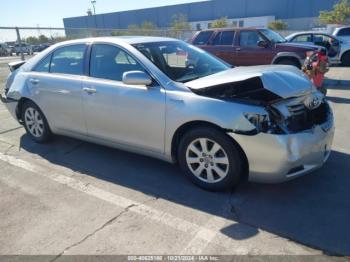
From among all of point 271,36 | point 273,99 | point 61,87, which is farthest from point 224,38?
point 273,99

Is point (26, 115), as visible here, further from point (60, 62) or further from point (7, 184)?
point (7, 184)

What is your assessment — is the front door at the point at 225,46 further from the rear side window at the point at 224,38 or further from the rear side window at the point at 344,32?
the rear side window at the point at 344,32

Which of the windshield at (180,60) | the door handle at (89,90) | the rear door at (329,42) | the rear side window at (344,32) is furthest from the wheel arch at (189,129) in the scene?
the rear side window at (344,32)

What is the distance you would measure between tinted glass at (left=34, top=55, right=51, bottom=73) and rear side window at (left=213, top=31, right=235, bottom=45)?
23.1ft

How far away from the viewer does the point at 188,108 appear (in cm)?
343

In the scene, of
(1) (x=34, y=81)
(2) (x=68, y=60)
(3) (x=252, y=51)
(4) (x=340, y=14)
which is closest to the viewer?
(2) (x=68, y=60)

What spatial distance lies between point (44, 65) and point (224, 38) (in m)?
7.20

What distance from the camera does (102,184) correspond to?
3.87m

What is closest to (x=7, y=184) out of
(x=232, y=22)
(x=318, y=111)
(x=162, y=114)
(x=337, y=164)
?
(x=162, y=114)

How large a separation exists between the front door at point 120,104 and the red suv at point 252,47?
23.2ft

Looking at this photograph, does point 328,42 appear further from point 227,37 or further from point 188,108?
point 188,108

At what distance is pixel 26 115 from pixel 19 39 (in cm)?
777

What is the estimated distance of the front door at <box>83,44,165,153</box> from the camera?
370cm

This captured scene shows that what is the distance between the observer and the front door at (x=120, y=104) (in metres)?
3.70
